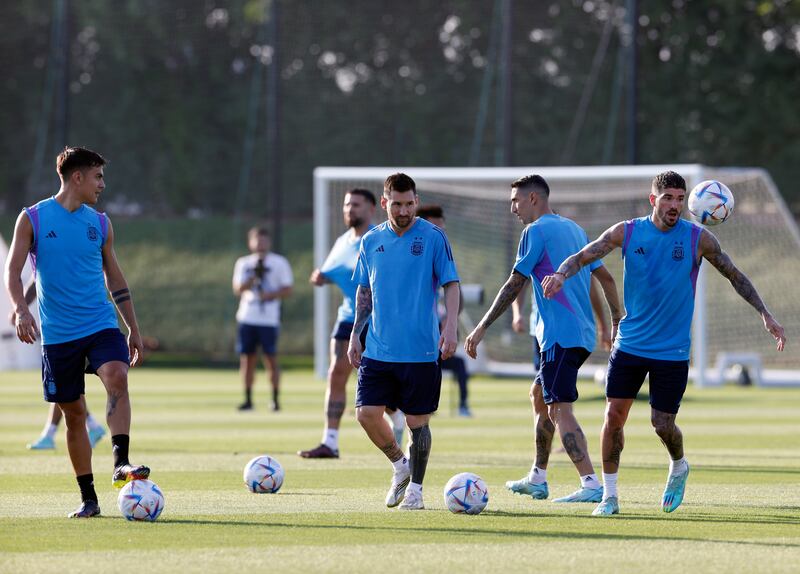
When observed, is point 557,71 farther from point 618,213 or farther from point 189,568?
point 189,568

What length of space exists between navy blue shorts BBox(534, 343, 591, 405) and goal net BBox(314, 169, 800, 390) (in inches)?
542

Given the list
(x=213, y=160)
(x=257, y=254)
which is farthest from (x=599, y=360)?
(x=213, y=160)

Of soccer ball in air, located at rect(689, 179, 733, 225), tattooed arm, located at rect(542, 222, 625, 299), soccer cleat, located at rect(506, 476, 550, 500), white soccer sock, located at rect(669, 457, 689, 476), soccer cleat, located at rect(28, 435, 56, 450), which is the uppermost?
soccer ball in air, located at rect(689, 179, 733, 225)

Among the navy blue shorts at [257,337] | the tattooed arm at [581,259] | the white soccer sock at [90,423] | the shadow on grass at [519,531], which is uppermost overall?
the tattooed arm at [581,259]

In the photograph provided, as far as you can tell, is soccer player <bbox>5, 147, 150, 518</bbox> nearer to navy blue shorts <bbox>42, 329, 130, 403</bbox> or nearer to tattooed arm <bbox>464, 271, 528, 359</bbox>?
navy blue shorts <bbox>42, 329, 130, 403</bbox>

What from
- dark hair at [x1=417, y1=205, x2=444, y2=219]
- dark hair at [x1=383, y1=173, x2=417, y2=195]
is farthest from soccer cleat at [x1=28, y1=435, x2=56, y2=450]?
dark hair at [x1=383, y1=173, x2=417, y2=195]

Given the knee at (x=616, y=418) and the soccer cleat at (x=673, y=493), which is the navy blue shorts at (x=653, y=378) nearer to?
the knee at (x=616, y=418)

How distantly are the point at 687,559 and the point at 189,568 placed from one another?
2433mm

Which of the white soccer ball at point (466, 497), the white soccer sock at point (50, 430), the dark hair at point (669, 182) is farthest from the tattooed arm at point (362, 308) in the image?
the white soccer sock at point (50, 430)

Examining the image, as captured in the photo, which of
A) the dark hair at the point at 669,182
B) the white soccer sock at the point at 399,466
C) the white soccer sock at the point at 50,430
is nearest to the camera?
the dark hair at the point at 669,182

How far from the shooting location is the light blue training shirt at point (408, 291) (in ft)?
30.2

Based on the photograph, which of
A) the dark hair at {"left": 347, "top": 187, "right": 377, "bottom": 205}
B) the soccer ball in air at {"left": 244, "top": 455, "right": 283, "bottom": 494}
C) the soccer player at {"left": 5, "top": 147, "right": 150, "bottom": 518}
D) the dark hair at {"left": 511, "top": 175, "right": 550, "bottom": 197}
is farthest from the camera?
the dark hair at {"left": 347, "top": 187, "right": 377, "bottom": 205}

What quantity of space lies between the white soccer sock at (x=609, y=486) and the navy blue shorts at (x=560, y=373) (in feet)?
2.51

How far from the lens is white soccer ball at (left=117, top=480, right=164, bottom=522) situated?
8562mm
